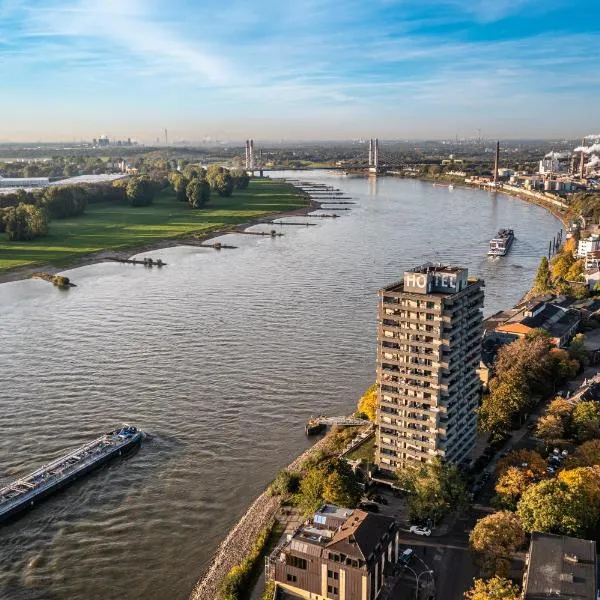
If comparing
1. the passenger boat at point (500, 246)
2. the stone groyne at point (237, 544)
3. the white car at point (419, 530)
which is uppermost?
the passenger boat at point (500, 246)

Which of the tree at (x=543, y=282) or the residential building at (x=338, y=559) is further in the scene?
the tree at (x=543, y=282)

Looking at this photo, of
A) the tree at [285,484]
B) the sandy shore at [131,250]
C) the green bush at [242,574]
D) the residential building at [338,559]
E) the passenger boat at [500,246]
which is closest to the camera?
the residential building at [338,559]

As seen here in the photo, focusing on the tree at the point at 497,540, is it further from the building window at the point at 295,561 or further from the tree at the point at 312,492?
the building window at the point at 295,561

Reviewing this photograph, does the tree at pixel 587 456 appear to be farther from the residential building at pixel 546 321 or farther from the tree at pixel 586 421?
the residential building at pixel 546 321

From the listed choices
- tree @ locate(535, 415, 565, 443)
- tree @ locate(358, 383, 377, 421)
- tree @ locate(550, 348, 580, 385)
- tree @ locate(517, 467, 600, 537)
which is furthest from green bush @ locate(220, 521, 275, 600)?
tree @ locate(550, 348, 580, 385)

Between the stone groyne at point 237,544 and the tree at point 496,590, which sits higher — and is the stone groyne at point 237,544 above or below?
below

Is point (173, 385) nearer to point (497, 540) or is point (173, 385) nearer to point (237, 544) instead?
point (237, 544)

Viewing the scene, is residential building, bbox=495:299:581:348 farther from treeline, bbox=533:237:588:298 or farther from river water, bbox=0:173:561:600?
treeline, bbox=533:237:588:298

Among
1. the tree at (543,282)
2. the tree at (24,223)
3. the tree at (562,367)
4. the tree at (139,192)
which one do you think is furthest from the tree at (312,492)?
the tree at (139,192)

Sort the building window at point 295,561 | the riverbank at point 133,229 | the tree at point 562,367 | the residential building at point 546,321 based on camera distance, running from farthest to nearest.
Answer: the riverbank at point 133,229, the residential building at point 546,321, the tree at point 562,367, the building window at point 295,561
